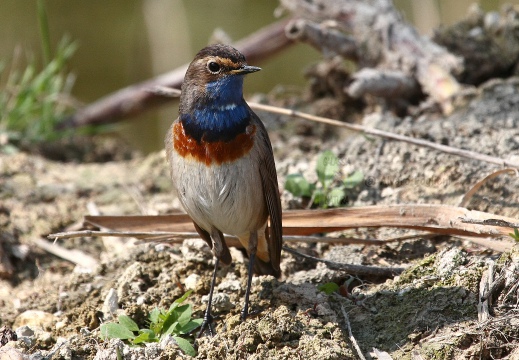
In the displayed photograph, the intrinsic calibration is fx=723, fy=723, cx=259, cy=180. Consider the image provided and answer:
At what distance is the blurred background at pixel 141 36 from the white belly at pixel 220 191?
5.97 meters

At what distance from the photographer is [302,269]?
4555mm

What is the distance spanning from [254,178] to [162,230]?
35.7 inches

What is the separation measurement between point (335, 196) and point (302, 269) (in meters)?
0.56

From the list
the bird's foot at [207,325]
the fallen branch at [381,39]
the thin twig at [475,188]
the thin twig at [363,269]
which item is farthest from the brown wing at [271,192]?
the fallen branch at [381,39]

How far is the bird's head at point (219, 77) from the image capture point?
4.13m

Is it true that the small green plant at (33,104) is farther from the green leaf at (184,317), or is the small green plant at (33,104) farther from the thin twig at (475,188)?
the thin twig at (475,188)

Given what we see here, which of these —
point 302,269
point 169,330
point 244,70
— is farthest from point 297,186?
point 169,330

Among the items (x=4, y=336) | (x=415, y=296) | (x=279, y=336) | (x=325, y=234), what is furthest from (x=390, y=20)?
(x=4, y=336)

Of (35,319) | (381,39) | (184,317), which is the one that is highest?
(381,39)

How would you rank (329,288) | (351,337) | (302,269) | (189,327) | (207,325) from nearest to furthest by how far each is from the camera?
(351,337) < (189,327) < (207,325) < (329,288) < (302,269)

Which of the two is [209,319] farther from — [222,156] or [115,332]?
[222,156]

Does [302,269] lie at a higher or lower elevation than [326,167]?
lower

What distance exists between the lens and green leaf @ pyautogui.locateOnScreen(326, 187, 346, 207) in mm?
4766

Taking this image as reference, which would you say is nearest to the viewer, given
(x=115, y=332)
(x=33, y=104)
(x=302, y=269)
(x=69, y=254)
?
(x=115, y=332)
